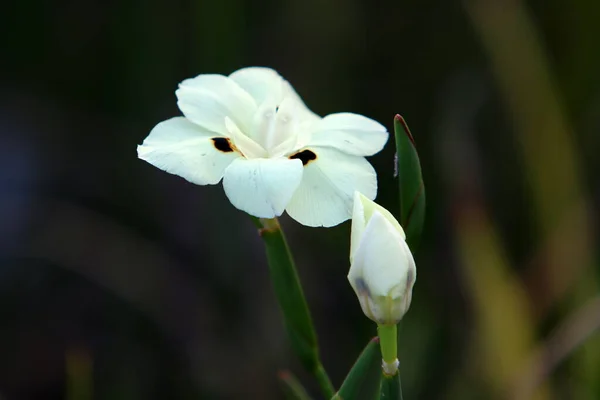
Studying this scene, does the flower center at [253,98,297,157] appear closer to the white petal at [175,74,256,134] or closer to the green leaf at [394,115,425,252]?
the white petal at [175,74,256,134]

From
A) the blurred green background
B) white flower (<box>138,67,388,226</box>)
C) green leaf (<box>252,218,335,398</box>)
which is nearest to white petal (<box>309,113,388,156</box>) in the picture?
white flower (<box>138,67,388,226</box>)

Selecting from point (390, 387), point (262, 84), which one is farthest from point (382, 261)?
point (262, 84)

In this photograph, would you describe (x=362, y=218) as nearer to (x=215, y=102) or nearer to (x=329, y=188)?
(x=329, y=188)

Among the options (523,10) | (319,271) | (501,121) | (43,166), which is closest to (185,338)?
(319,271)

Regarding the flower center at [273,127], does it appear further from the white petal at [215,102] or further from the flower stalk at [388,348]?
the flower stalk at [388,348]

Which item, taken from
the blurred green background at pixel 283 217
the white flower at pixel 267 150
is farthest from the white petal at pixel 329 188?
the blurred green background at pixel 283 217

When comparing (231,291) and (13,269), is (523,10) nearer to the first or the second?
(231,291)
